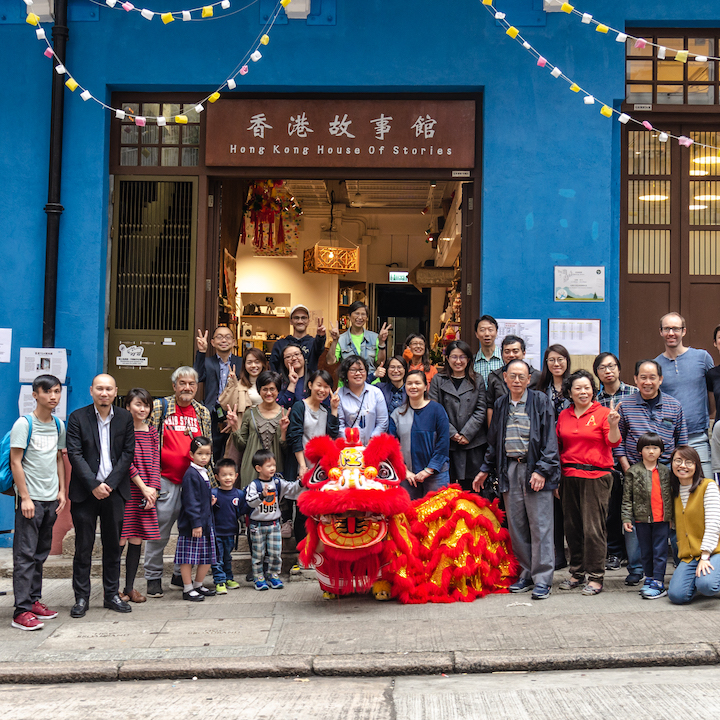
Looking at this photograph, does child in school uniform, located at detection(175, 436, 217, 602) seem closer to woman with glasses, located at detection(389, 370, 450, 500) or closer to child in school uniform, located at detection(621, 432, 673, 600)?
woman with glasses, located at detection(389, 370, 450, 500)

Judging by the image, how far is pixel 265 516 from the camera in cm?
736

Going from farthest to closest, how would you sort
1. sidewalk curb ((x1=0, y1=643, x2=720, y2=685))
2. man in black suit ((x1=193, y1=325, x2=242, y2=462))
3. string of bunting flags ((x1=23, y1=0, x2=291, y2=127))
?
1. string of bunting flags ((x1=23, y1=0, x2=291, y2=127))
2. man in black suit ((x1=193, y1=325, x2=242, y2=462))
3. sidewalk curb ((x1=0, y1=643, x2=720, y2=685))

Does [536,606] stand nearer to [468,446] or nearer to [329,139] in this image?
[468,446]

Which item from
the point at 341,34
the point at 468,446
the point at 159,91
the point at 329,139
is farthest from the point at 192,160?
the point at 468,446

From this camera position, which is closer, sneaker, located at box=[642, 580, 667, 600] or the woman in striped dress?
sneaker, located at box=[642, 580, 667, 600]

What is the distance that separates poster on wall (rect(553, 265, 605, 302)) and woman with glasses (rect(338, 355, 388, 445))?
248 centimetres

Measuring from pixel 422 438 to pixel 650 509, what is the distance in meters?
2.06

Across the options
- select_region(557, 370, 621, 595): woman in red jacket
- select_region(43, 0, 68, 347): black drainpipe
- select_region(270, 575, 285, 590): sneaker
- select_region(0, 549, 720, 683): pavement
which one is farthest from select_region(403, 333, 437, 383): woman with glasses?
select_region(43, 0, 68, 347): black drainpipe

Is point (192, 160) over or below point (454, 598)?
over

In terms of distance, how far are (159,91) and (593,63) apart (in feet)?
15.9

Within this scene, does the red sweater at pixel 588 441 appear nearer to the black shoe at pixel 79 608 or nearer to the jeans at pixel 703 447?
the jeans at pixel 703 447

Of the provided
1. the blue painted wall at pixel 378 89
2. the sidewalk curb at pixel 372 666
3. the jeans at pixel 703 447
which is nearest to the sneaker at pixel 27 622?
the sidewalk curb at pixel 372 666

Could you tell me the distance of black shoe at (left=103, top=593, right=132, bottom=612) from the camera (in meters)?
6.83

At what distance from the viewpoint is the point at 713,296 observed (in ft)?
30.3
